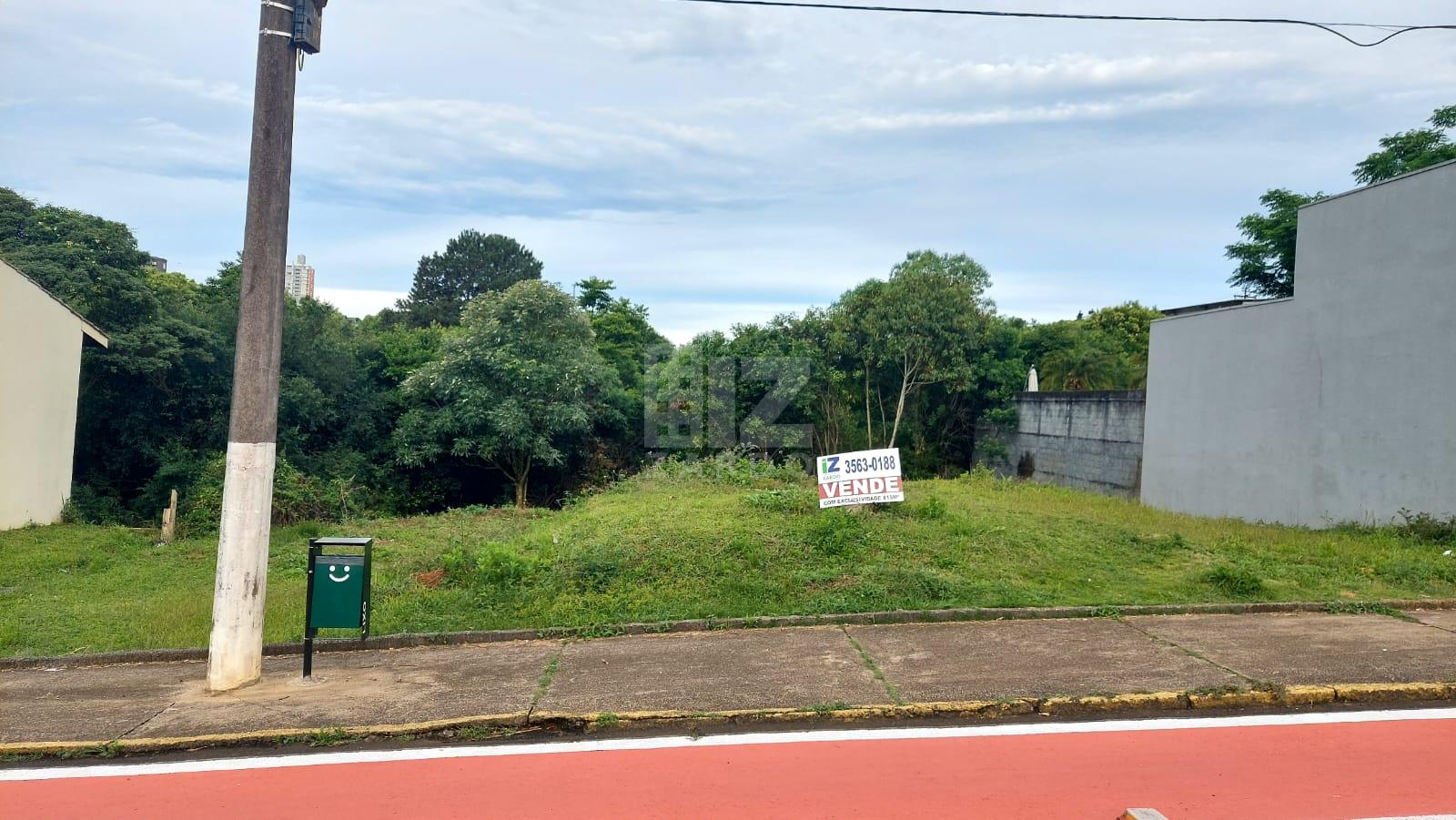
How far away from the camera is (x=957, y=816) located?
4488 mm

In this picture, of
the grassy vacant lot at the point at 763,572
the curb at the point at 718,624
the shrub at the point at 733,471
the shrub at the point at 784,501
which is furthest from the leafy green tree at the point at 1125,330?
the curb at the point at 718,624

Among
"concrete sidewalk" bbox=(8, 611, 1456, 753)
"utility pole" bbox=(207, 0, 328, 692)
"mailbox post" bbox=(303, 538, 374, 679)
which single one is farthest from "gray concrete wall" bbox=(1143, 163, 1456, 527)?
"utility pole" bbox=(207, 0, 328, 692)

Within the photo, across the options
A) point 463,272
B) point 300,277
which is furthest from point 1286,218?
point 300,277

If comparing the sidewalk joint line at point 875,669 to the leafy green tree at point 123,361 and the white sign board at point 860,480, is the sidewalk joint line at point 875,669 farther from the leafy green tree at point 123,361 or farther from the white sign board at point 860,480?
the leafy green tree at point 123,361

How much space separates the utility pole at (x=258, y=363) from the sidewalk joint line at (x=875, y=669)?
4.34 m

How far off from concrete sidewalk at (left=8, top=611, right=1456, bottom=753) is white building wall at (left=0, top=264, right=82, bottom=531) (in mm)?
11716

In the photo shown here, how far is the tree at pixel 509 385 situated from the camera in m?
24.2

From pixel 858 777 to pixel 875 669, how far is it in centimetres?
178

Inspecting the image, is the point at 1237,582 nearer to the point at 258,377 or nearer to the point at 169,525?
the point at 258,377

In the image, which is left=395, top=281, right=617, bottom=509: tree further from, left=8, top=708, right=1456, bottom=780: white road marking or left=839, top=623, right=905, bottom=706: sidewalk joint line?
left=8, top=708, right=1456, bottom=780: white road marking

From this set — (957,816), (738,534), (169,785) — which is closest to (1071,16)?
(738,534)

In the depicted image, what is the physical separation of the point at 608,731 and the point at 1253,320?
15185 millimetres

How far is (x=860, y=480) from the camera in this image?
1107 centimetres

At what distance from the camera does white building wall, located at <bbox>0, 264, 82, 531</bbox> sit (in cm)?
1645
